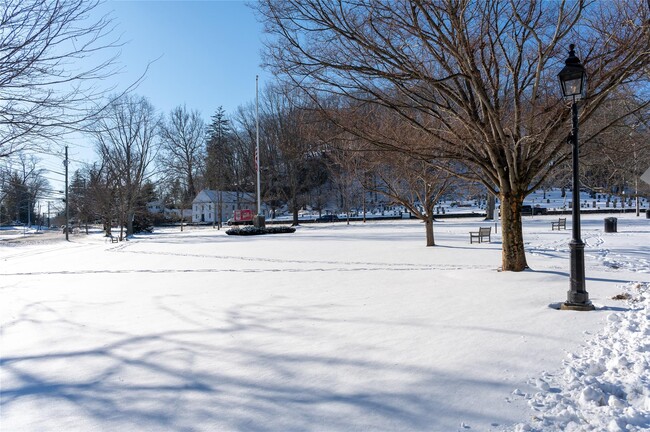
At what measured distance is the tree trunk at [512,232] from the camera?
33.9ft

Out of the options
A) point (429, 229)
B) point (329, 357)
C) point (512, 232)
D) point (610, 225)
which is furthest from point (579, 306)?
point (610, 225)

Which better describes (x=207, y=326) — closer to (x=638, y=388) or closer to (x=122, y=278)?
(x=638, y=388)

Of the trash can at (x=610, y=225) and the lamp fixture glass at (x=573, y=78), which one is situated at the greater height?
the lamp fixture glass at (x=573, y=78)

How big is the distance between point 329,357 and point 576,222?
467cm

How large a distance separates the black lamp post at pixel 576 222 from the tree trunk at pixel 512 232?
3.27 m

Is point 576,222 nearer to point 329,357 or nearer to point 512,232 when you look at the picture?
point 512,232

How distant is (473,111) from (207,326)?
7088 mm

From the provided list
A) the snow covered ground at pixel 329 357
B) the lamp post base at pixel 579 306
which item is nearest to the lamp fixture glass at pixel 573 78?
the lamp post base at pixel 579 306

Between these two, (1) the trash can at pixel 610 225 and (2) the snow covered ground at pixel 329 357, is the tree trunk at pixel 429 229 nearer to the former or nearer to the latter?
(2) the snow covered ground at pixel 329 357

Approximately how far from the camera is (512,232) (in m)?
10.4

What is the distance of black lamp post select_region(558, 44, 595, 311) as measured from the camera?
21.8 feet

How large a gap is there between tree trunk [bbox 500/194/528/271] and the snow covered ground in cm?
104

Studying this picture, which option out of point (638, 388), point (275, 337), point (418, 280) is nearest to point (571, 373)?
point (638, 388)

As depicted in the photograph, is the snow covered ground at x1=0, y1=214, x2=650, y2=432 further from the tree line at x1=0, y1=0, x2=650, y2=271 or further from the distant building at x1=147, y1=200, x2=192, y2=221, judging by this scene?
the distant building at x1=147, y1=200, x2=192, y2=221
